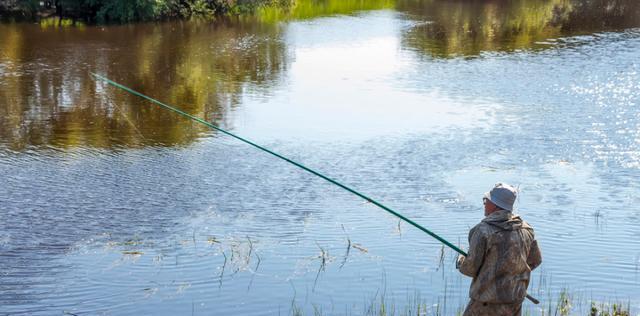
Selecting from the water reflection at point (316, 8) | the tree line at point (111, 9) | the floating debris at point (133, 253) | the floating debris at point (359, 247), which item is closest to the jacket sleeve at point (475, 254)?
the floating debris at point (359, 247)

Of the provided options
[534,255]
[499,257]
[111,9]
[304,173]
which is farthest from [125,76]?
[499,257]

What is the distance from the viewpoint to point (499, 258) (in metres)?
4.53

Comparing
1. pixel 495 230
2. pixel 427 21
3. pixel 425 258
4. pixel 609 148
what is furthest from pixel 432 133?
pixel 427 21

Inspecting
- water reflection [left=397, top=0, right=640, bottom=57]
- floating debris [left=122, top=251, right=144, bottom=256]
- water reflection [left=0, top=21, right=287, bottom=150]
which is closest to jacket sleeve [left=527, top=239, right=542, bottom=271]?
floating debris [left=122, top=251, right=144, bottom=256]

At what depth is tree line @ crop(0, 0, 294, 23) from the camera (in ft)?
88.8

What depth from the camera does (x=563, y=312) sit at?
6504 millimetres

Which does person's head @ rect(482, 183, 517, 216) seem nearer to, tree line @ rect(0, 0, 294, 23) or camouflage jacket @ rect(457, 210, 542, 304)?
camouflage jacket @ rect(457, 210, 542, 304)

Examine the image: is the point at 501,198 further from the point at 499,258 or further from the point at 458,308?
the point at 458,308

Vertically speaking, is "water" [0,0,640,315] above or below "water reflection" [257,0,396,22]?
below

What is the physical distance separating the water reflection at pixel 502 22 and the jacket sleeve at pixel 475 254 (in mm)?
15962

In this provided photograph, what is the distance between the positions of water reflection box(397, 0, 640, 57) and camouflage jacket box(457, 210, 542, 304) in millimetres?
15925

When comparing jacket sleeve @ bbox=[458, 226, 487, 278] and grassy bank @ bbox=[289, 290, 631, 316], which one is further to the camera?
grassy bank @ bbox=[289, 290, 631, 316]

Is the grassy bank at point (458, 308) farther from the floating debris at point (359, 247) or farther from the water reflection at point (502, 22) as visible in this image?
the water reflection at point (502, 22)

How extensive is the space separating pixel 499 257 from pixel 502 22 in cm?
2321
